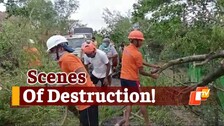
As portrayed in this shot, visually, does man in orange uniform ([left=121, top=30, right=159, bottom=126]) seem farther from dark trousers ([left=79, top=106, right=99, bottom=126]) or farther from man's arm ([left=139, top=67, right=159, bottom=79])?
dark trousers ([left=79, top=106, right=99, bottom=126])

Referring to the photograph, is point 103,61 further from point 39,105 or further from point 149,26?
point 149,26

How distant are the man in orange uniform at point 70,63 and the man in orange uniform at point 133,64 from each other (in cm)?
112

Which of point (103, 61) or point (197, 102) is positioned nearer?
point (197, 102)

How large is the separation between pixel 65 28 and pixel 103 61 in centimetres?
2105

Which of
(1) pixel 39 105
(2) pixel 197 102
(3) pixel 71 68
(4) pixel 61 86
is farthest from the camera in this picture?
(2) pixel 197 102

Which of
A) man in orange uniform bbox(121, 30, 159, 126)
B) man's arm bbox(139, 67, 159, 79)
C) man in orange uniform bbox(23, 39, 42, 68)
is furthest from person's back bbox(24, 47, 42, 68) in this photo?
man's arm bbox(139, 67, 159, 79)

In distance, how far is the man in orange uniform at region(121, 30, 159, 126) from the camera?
530 centimetres

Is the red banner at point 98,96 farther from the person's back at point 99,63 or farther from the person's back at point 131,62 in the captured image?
the person's back at point 99,63

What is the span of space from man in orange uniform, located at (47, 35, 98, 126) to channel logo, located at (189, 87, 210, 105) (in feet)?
6.92

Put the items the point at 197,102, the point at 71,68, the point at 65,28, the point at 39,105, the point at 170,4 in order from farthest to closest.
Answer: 1. the point at 65,28
2. the point at 170,4
3. the point at 197,102
4. the point at 39,105
5. the point at 71,68

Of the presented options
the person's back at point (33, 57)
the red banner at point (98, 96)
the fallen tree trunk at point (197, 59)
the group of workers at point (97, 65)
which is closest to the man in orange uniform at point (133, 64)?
the group of workers at point (97, 65)

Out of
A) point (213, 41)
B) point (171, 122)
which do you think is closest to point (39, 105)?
point (171, 122)

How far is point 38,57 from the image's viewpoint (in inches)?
259

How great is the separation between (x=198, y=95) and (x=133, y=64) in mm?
1236
